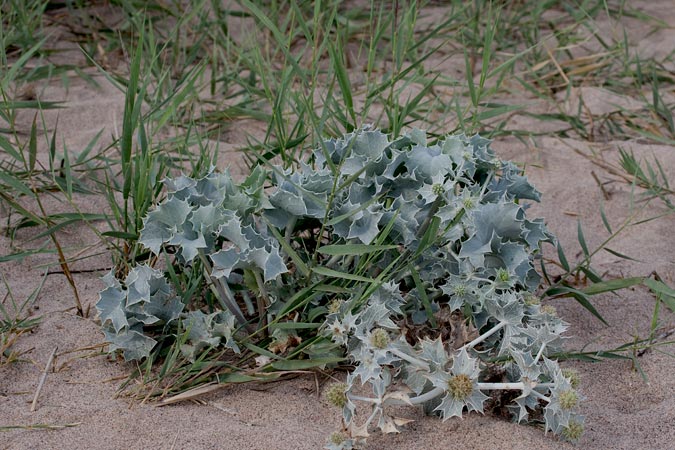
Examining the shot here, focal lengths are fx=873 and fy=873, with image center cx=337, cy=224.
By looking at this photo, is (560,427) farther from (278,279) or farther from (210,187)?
(210,187)

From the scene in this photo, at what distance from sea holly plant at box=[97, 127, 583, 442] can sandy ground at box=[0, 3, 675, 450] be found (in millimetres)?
58

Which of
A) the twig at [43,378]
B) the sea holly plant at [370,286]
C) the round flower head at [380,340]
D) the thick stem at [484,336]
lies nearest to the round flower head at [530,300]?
the sea holly plant at [370,286]

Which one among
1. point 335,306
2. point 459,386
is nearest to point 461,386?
point 459,386

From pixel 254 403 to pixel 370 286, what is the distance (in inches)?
13.5

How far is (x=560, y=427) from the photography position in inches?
65.7

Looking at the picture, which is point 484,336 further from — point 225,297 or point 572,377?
point 225,297

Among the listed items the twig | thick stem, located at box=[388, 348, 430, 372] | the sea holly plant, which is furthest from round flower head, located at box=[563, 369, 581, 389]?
the twig

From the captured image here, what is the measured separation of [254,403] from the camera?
182cm

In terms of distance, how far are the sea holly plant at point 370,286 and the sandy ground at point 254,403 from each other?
0.06 m

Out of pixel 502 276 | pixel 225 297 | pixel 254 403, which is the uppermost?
pixel 502 276

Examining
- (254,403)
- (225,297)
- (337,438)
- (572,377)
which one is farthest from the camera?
(225,297)

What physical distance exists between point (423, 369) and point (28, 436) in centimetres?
77

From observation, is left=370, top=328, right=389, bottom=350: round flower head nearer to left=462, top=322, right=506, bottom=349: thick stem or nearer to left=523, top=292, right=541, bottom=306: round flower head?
left=462, top=322, right=506, bottom=349: thick stem

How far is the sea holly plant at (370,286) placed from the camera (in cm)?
173
